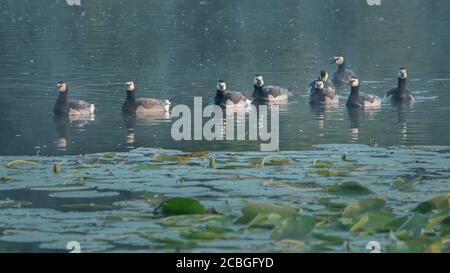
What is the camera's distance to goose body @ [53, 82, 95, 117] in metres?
28.0

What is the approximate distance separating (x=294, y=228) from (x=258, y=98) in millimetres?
16344

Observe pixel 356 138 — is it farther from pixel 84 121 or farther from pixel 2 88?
pixel 2 88

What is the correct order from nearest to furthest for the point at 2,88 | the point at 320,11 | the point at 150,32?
the point at 2,88 → the point at 150,32 → the point at 320,11

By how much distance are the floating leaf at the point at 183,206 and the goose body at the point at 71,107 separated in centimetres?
1187

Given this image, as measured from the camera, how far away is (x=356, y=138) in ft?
78.4

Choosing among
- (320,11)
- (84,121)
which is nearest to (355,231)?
(84,121)

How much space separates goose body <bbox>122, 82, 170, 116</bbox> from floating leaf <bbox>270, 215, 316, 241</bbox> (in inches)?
524

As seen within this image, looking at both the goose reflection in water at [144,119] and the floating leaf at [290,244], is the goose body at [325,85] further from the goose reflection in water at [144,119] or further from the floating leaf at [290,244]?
the floating leaf at [290,244]

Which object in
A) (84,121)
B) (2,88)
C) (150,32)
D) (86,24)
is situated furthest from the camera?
(86,24)

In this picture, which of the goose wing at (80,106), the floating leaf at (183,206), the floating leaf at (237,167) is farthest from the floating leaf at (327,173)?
the goose wing at (80,106)

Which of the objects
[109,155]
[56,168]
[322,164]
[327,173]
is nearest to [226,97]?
[109,155]
